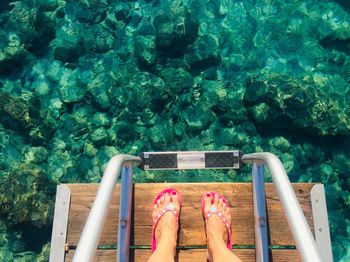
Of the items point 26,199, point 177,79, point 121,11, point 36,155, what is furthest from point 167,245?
point 121,11

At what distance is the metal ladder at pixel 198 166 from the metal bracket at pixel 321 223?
0.01m

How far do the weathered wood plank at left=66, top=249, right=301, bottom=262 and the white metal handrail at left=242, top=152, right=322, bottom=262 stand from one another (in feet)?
3.29

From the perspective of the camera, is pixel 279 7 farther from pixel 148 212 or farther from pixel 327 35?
pixel 148 212

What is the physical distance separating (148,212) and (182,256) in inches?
17.3

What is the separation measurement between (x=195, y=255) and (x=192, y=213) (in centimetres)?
32

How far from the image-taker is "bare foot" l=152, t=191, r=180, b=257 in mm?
2758

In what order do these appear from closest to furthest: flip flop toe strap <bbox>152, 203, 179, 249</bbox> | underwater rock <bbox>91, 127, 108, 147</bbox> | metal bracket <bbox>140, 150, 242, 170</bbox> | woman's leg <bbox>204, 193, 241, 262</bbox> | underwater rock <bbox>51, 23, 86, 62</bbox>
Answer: woman's leg <bbox>204, 193, 241, 262</bbox>
flip flop toe strap <bbox>152, 203, 179, 249</bbox>
metal bracket <bbox>140, 150, 242, 170</bbox>
underwater rock <bbox>91, 127, 108, 147</bbox>
underwater rock <bbox>51, 23, 86, 62</bbox>

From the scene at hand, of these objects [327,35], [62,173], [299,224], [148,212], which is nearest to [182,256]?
[148,212]

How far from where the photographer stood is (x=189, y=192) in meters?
3.24

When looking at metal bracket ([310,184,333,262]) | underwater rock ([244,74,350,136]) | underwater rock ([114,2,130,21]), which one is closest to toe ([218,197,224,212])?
metal bracket ([310,184,333,262])

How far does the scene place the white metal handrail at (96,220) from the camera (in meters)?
1.58

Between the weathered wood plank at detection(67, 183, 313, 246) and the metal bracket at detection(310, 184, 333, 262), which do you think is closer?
the metal bracket at detection(310, 184, 333, 262)

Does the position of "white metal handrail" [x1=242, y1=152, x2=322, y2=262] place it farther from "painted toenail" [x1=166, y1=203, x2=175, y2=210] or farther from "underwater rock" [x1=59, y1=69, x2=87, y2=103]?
"underwater rock" [x1=59, y1=69, x2=87, y2=103]

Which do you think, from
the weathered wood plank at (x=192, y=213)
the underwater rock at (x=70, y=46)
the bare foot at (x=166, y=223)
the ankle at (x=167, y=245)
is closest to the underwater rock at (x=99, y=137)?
the underwater rock at (x=70, y=46)
